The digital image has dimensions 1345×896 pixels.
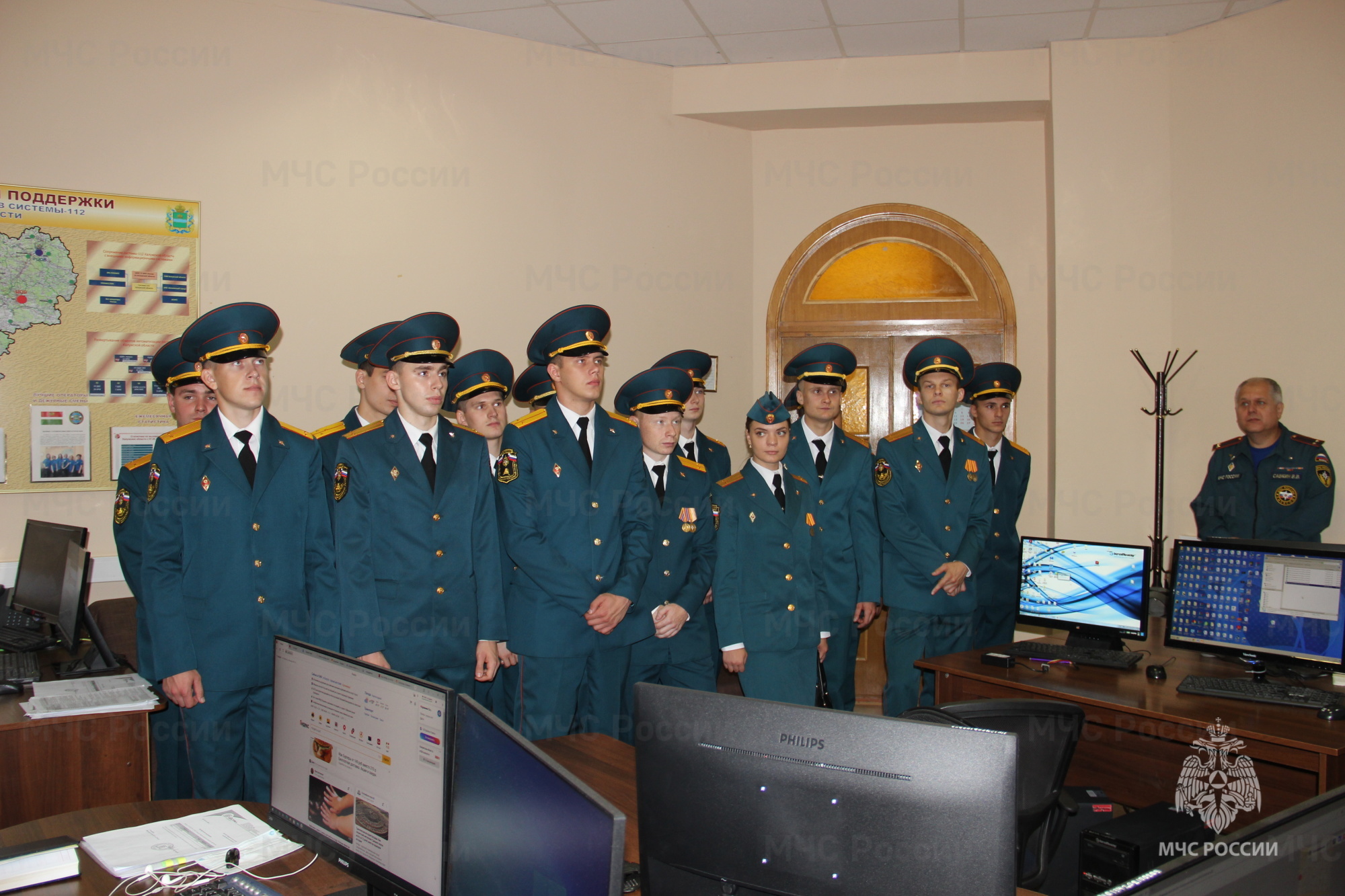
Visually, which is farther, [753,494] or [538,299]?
[538,299]

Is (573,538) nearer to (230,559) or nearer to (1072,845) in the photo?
(230,559)

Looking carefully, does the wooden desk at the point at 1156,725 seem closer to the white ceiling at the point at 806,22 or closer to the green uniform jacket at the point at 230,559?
the green uniform jacket at the point at 230,559

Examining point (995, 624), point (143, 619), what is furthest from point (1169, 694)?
point (143, 619)

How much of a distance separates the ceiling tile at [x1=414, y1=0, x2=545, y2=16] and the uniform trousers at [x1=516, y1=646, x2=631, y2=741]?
3.28 m

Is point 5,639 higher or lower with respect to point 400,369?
lower

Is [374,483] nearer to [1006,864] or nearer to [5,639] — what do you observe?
[5,639]

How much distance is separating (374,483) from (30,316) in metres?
1.98

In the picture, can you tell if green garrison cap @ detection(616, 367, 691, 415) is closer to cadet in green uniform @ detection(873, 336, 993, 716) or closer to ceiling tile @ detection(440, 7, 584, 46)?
cadet in green uniform @ detection(873, 336, 993, 716)

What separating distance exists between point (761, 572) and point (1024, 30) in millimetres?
3589

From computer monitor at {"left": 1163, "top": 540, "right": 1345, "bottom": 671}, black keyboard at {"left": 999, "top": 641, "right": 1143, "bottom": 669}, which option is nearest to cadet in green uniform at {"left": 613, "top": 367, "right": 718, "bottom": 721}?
black keyboard at {"left": 999, "top": 641, "right": 1143, "bottom": 669}

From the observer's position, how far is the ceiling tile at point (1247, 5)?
4711 millimetres

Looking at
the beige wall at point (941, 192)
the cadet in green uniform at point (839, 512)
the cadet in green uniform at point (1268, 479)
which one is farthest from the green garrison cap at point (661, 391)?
the cadet in green uniform at point (1268, 479)

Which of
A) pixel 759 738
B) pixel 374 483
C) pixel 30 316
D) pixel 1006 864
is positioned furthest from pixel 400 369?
pixel 1006 864

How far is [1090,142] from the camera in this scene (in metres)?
5.14
